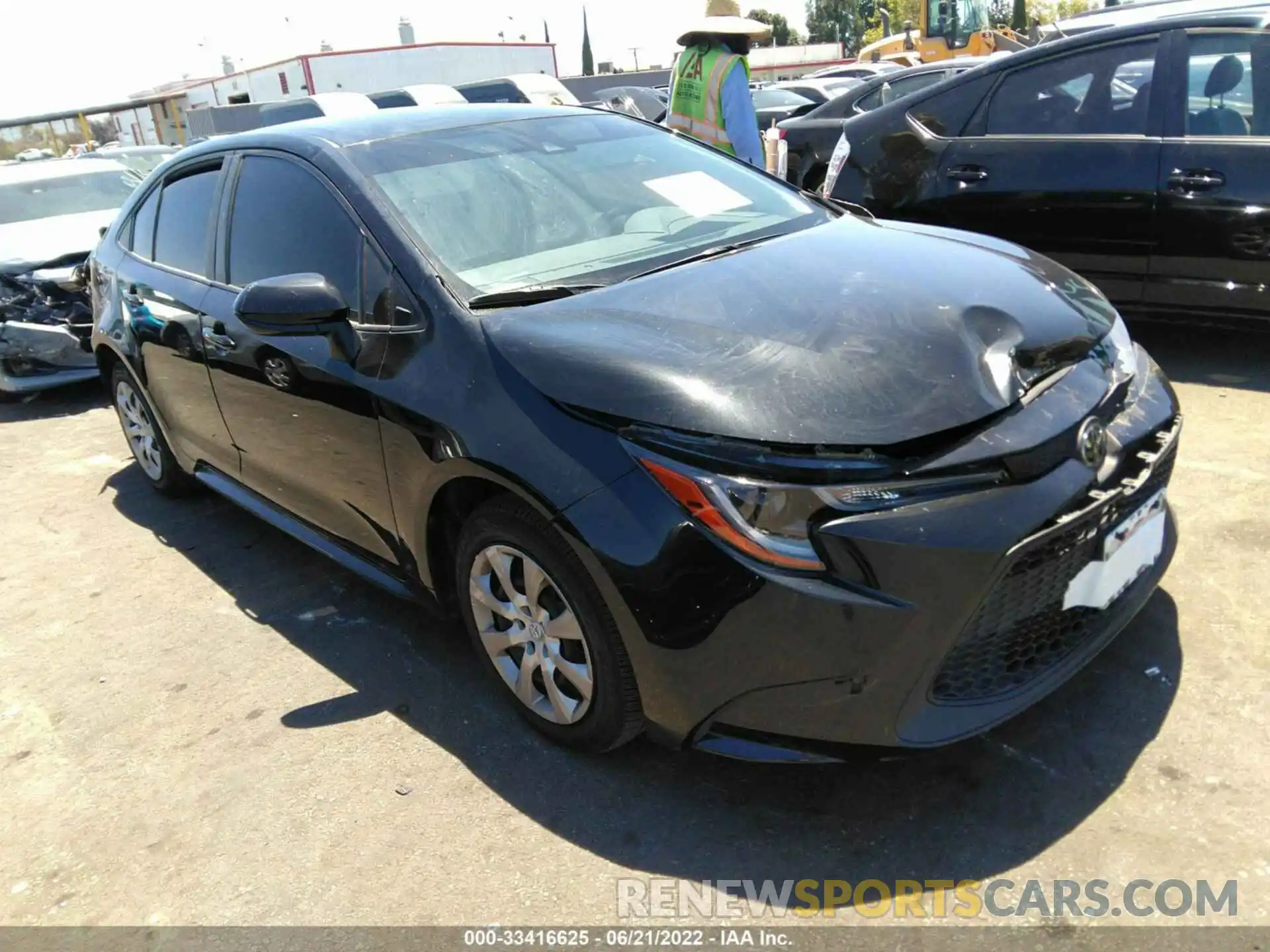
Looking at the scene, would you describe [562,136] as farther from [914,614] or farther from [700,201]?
[914,614]

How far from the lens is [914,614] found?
1.99 m

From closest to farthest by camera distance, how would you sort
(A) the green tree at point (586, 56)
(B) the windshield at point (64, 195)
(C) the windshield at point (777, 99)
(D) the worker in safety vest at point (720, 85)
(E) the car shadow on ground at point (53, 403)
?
(D) the worker in safety vest at point (720, 85) < (E) the car shadow on ground at point (53, 403) < (B) the windshield at point (64, 195) < (C) the windshield at point (777, 99) < (A) the green tree at point (586, 56)

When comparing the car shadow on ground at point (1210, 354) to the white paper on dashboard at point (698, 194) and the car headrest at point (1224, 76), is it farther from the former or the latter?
the white paper on dashboard at point (698, 194)

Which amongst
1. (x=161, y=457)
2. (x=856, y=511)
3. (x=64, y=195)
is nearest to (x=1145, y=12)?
(x=856, y=511)

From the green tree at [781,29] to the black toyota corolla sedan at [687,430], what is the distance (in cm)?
9577

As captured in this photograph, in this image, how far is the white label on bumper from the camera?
7.30 feet

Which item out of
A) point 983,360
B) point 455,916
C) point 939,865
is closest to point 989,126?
point 983,360

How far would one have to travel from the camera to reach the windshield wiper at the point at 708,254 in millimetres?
2818

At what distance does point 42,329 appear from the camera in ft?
21.9

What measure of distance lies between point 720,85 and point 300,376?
3.30 meters

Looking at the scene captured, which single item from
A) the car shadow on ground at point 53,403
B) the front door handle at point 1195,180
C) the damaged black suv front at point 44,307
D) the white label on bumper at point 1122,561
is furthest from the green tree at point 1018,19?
the white label on bumper at point 1122,561

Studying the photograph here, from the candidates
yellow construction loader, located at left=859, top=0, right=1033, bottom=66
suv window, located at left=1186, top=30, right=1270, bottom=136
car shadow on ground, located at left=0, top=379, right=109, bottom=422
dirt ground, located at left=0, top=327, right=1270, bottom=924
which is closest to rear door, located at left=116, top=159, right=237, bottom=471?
dirt ground, located at left=0, top=327, right=1270, bottom=924

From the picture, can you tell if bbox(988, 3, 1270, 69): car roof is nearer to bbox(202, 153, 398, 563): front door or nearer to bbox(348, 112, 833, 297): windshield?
bbox(348, 112, 833, 297): windshield

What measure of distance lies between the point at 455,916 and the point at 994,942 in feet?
3.68
